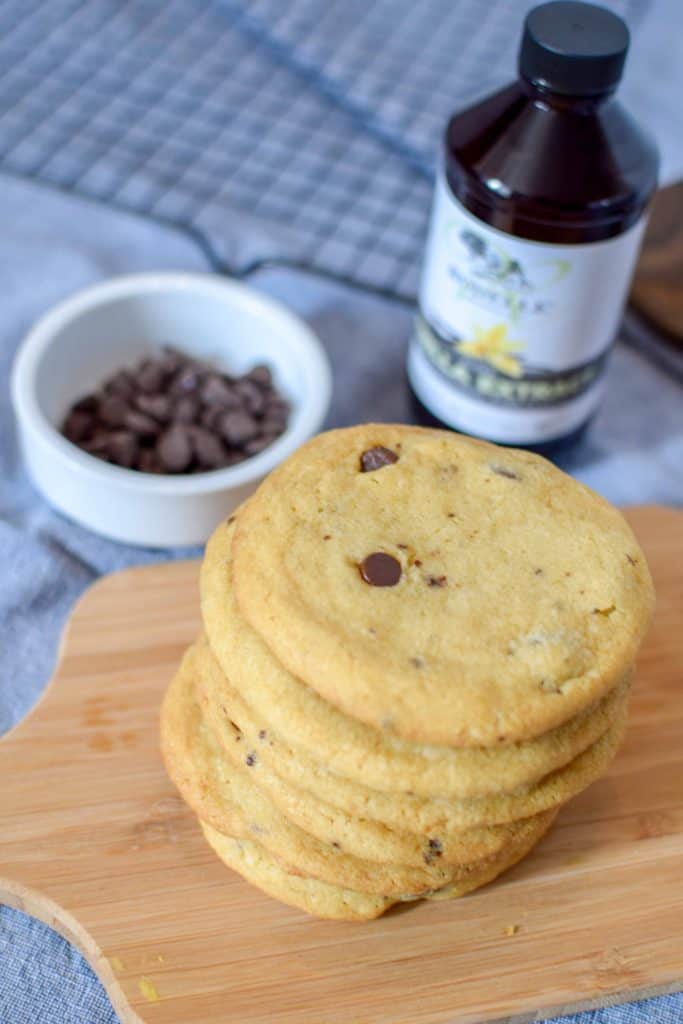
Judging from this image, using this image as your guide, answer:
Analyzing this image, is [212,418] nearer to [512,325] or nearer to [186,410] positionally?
[186,410]

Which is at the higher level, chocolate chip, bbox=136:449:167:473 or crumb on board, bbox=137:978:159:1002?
chocolate chip, bbox=136:449:167:473

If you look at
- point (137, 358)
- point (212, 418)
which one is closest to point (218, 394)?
point (212, 418)

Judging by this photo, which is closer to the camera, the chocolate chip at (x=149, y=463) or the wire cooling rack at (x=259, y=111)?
the chocolate chip at (x=149, y=463)

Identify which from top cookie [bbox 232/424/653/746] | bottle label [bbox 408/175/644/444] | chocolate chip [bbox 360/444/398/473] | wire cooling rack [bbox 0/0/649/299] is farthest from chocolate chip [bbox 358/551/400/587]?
wire cooling rack [bbox 0/0/649/299]

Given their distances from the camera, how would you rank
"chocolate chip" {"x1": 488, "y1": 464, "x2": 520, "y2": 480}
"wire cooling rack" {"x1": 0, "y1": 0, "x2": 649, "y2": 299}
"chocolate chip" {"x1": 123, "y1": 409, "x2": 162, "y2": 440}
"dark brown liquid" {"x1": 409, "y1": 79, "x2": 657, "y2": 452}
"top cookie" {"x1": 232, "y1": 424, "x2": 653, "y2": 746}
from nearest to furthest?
"top cookie" {"x1": 232, "y1": 424, "x2": 653, "y2": 746}, "chocolate chip" {"x1": 488, "y1": 464, "x2": 520, "y2": 480}, "dark brown liquid" {"x1": 409, "y1": 79, "x2": 657, "y2": 452}, "chocolate chip" {"x1": 123, "y1": 409, "x2": 162, "y2": 440}, "wire cooling rack" {"x1": 0, "y1": 0, "x2": 649, "y2": 299}

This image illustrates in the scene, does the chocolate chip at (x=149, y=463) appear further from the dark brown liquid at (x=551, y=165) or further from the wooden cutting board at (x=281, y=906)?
the dark brown liquid at (x=551, y=165)

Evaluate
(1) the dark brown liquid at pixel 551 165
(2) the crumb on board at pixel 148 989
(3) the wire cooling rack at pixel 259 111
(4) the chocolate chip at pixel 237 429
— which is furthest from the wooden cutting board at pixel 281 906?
(3) the wire cooling rack at pixel 259 111

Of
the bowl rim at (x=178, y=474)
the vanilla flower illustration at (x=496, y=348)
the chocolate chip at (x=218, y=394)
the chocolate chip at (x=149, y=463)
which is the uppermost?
the vanilla flower illustration at (x=496, y=348)

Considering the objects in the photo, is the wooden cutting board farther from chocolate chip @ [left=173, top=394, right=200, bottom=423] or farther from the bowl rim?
chocolate chip @ [left=173, top=394, right=200, bottom=423]
